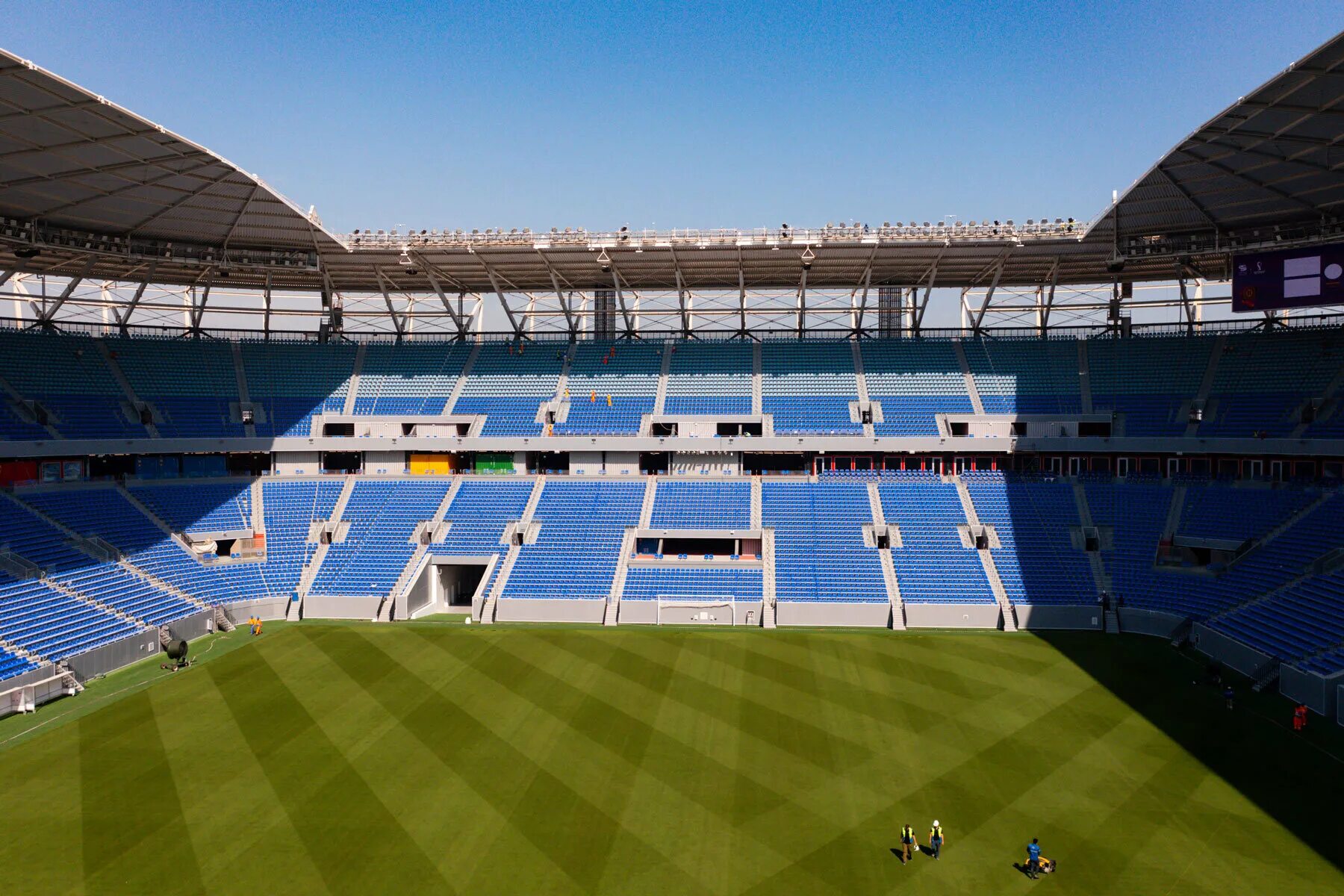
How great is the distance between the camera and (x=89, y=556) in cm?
4050

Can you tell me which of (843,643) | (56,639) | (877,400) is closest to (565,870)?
(843,643)

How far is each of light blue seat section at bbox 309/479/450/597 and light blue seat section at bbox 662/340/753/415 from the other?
1561 centimetres

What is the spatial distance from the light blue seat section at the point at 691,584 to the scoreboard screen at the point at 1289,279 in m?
28.7

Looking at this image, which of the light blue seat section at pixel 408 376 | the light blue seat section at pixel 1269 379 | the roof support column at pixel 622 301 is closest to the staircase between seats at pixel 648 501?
the roof support column at pixel 622 301

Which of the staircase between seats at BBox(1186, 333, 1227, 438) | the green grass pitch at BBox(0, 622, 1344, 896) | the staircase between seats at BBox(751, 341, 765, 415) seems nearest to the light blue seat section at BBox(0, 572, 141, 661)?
the green grass pitch at BBox(0, 622, 1344, 896)

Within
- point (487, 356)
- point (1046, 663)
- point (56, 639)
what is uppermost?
point (487, 356)

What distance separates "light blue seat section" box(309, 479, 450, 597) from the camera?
4534cm

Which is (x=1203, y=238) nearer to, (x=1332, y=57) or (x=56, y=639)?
(x=1332, y=57)

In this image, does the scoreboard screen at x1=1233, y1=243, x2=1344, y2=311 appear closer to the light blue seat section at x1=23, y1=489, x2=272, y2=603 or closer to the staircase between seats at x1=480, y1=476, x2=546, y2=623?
the staircase between seats at x1=480, y1=476, x2=546, y2=623

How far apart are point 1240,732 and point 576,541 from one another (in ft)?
101

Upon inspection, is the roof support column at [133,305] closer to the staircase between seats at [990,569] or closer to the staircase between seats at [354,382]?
the staircase between seats at [354,382]

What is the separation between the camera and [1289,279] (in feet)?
141

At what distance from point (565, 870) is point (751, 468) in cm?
3572

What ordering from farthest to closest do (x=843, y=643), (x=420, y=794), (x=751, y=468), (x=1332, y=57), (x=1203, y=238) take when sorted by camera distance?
(x=751, y=468), (x=1203, y=238), (x=843, y=643), (x=1332, y=57), (x=420, y=794)
